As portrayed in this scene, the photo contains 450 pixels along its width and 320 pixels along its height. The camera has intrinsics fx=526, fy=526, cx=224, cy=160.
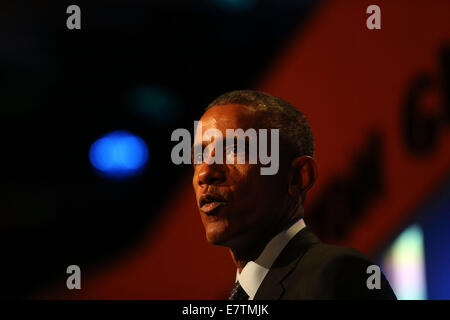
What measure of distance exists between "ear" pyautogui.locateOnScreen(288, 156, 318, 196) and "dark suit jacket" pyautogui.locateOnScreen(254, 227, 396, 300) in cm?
16

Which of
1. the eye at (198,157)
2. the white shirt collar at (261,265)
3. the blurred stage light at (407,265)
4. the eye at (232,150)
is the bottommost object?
the blurred stage light at (407,265)

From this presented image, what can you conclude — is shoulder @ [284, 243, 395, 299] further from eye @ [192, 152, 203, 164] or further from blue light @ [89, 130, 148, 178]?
blue light @ [89, 130, 148, 178]

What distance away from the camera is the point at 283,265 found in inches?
53.1

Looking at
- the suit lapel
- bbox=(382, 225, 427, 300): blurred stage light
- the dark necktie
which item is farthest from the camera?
bbox=(382, 225, 427, 300): blurred stage light

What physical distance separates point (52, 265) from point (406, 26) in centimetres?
260

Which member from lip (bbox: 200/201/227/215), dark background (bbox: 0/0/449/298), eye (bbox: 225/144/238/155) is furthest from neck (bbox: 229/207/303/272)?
dark background (bbox: 0/0/449/298)

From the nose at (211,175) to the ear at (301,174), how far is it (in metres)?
0.20

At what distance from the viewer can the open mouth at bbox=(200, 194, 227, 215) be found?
138 centimetres

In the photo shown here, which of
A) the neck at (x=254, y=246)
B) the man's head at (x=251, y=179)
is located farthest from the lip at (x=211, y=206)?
the neck at (x=254, y=246)

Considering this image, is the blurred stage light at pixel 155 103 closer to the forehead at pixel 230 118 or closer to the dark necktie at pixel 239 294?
the forehead at pixel 230 118

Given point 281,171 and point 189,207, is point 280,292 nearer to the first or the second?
point 281,171

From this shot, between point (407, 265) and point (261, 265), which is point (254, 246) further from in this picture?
point (407, 265)

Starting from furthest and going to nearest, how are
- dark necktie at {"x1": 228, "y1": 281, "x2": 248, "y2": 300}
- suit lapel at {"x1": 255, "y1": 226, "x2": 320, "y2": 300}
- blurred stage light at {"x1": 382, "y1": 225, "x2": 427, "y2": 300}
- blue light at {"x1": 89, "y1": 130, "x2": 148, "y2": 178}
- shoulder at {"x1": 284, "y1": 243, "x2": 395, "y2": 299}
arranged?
1. blue light at {"x1": 89, "y1": 130, "x2": 148, "y2": 178}
2. blurred stage light at {"x1": 382, "y1": 225, "x2": 427, "y2": 300}
3. dark necktie at {"x1": 228, "y1": 281, "x2": 248, "y2": 300}
4. suit lapel at {"x1": 255, "y1": 226, "x2": 320, "y2": 300}
5. shoulder at {"x1": 284, "y1": 243, "x2": 395, "y2": 299}

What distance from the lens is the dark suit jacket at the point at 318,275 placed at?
3.89 ft
